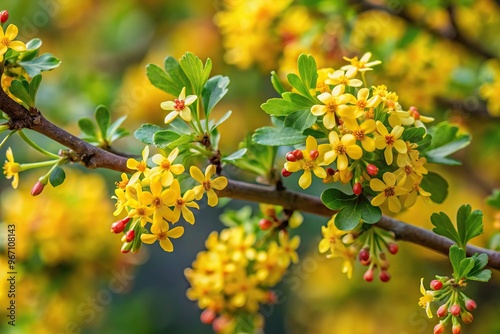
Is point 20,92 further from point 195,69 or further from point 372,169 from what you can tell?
point 372,169

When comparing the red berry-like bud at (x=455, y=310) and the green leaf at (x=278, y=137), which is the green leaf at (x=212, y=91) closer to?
the green leaf at (x=278, y=137)

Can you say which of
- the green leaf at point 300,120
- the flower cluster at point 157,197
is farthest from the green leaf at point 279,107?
the flower cluster at point 157,197

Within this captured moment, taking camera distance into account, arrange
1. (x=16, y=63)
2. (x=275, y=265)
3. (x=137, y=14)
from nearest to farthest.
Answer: (x=16, y=63) → (x=275, y=265) → (x=137, y=14)

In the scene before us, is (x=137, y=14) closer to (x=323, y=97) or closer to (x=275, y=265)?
(x=275, y=265)

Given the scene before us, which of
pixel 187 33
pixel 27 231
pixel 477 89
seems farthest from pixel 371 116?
pixel 187 33

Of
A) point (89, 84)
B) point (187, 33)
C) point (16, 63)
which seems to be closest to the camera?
point (16, 63)

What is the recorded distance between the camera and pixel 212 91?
3.06 feet

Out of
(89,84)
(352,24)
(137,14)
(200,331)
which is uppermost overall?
(352,24)

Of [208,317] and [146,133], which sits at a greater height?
[146,133]

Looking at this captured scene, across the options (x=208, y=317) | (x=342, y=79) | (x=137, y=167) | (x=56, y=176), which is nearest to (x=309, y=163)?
(x=342, y=79)

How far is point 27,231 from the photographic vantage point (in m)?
1.59

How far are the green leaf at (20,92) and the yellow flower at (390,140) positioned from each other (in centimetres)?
46

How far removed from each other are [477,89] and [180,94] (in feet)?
3.32

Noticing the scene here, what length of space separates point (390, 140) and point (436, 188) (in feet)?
0.72
